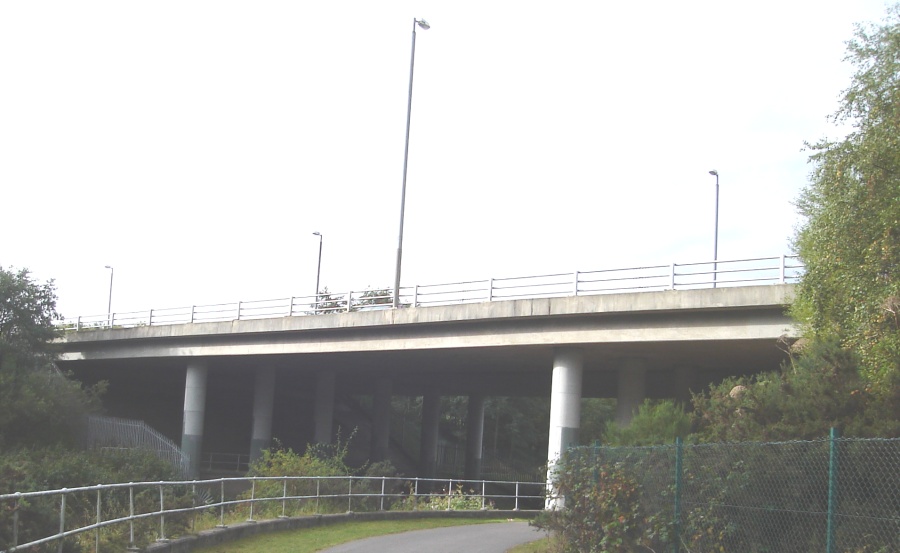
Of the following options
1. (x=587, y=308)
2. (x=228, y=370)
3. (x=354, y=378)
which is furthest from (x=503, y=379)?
(x=587, y=308)

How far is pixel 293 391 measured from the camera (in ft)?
209

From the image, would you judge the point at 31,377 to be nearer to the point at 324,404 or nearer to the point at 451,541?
the point at 324,404

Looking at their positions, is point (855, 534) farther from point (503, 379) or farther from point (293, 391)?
point (293, 391)

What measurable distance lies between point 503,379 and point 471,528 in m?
24.1

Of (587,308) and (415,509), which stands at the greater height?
(587,308)

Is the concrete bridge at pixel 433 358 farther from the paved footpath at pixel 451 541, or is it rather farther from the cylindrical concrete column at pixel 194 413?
the paved footpath at pixel 451 541

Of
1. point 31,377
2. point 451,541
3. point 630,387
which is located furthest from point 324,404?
point 451,541

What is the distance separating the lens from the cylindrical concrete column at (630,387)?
3191 centimetres

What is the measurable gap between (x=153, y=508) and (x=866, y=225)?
38.4 feet

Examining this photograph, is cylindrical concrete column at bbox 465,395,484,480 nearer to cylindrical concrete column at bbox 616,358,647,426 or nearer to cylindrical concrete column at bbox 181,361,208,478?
cylindrical concrete column at bbox 181,361,208,478

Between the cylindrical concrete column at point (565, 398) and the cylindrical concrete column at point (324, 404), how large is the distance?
2029 centimetres

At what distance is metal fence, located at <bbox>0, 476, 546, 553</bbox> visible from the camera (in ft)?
37.1

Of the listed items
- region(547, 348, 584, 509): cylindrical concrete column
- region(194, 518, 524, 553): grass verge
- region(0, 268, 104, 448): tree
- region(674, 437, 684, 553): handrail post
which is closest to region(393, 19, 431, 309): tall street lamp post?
region(547, 348, 584, 509): cylindrical concrete column

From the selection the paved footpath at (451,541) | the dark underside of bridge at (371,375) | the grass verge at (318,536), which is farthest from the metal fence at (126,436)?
the paved footpath at (451,541)
